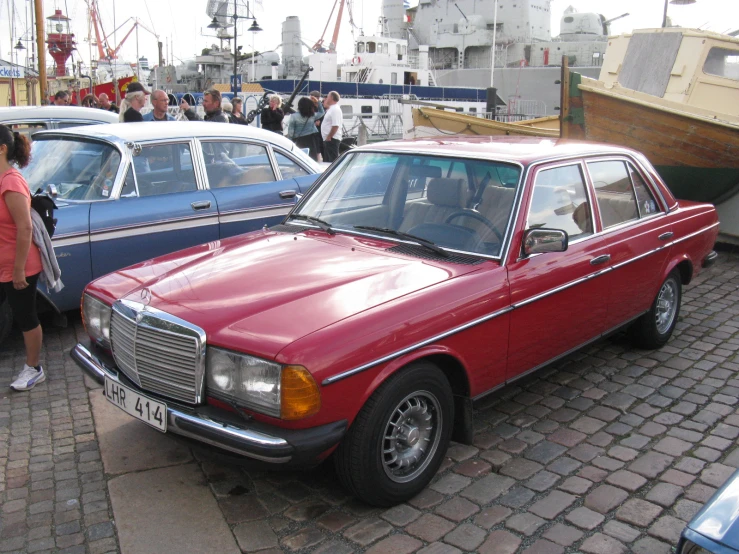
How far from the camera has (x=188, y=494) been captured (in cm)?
344

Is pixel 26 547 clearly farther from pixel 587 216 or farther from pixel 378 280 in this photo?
pixel 587 216

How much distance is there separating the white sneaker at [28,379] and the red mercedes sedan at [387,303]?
1.19m

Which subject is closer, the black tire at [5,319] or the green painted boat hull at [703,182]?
the black tire at [5,319]

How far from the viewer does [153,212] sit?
19.1ft

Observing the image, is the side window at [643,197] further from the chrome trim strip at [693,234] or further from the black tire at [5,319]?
the black tire at [5,319]

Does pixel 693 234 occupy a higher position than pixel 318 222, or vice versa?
pixel 318 222

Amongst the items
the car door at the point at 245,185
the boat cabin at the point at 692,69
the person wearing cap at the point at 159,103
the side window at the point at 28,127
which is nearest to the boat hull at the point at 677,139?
the boat cabin at the point at 692,69

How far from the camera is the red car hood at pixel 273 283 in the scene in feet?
9.75

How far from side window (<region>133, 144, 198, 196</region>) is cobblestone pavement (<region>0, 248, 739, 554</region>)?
182 cm

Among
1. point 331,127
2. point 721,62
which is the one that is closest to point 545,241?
Result: point 721,62

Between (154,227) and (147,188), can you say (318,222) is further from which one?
(147,188)

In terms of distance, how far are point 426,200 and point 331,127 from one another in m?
8.96

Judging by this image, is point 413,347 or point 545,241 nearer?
point 413,347

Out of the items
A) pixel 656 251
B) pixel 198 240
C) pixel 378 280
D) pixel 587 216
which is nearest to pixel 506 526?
pixel 378 280
